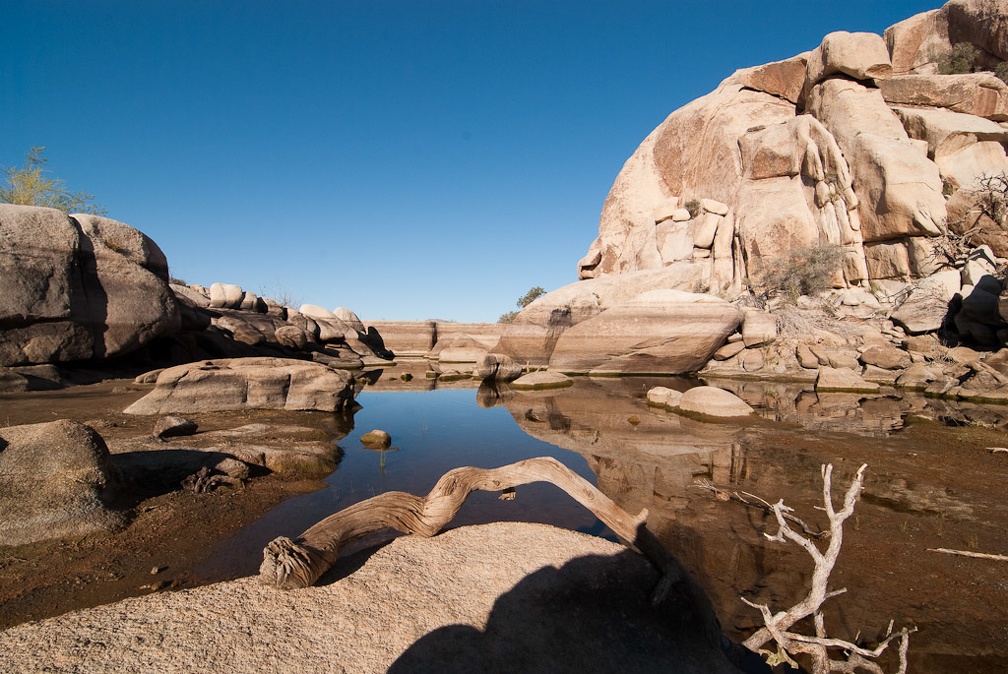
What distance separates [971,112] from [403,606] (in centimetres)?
3575

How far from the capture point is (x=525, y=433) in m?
9.77

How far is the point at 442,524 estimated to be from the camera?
4.24 m

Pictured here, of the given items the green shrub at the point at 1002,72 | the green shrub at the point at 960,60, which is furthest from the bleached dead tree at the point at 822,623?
the green shrub at the point at 960,60

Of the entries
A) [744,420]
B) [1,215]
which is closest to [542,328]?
[744,420]

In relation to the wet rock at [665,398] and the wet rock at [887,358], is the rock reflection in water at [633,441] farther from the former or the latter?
the wet rock at [887,358]

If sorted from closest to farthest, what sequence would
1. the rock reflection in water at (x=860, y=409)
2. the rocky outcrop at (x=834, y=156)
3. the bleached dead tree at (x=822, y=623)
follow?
1. the bleached dead tree at (x=822, y=623)
2. the rock reflection in water at (x=860, y=409)
3. the rocky outcrop at (x=834, y=156)

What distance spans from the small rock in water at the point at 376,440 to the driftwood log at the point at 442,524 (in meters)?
3.96

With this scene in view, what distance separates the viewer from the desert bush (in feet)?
73.4

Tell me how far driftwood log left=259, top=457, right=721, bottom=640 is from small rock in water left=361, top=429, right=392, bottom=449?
3962 mm

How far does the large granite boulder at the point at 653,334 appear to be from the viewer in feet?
60.3

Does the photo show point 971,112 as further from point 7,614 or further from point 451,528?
point 7,614

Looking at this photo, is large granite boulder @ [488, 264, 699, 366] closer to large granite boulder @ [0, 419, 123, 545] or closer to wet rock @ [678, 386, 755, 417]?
wet rock @ [678, 386, 755, 417]

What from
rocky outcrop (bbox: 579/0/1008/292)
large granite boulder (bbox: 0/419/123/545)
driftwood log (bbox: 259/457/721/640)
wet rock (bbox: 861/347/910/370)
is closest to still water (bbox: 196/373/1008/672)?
driftwood log (bbox: 259/457/721/640)

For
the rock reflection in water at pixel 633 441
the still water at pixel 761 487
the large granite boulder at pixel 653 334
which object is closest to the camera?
the still water at pixel 761 487
